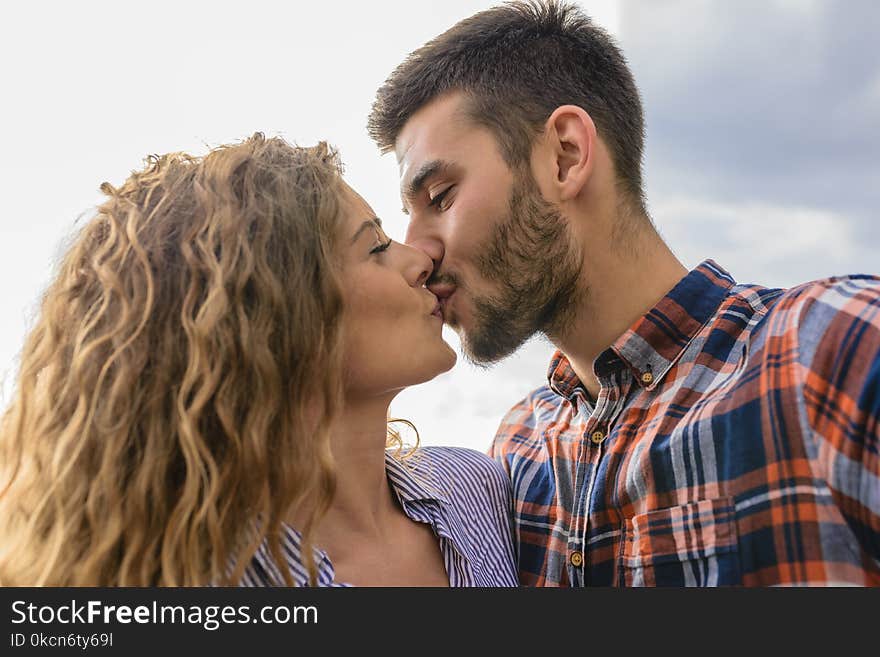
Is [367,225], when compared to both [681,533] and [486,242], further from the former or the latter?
[681,533]

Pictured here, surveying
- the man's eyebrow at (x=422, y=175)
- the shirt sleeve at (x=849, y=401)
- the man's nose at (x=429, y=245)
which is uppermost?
the man's eyebrow at (x=422, y=175)

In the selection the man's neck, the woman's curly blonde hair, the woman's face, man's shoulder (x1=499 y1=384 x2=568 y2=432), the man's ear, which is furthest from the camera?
man's shoulder (x1=499 y1=384 x2=568 y2=432)

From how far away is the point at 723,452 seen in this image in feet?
4.37

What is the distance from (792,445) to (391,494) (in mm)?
804

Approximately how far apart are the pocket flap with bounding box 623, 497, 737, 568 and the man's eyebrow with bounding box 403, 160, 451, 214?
92cm

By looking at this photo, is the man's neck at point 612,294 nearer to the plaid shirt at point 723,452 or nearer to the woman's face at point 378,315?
the plaid shirt at point 723,452

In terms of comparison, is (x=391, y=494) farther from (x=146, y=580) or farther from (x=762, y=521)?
(x=762, y=521)

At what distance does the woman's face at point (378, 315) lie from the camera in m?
1.48

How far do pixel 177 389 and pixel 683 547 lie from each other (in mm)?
912

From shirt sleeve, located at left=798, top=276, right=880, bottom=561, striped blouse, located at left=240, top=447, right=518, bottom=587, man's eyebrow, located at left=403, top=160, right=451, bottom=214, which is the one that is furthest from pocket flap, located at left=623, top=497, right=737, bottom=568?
man's eyebrow, located at left=403, top=160, right=451, bottom=214

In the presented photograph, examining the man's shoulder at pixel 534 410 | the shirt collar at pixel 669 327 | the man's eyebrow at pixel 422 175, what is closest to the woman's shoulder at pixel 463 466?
the man's shoulder at pixel 534 410

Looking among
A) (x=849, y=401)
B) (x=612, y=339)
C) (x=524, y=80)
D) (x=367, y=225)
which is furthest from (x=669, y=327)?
(x=524, y=80)

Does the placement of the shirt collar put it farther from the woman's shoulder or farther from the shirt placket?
the woman's shoulder

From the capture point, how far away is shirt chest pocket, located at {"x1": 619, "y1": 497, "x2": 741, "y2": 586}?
129cm
